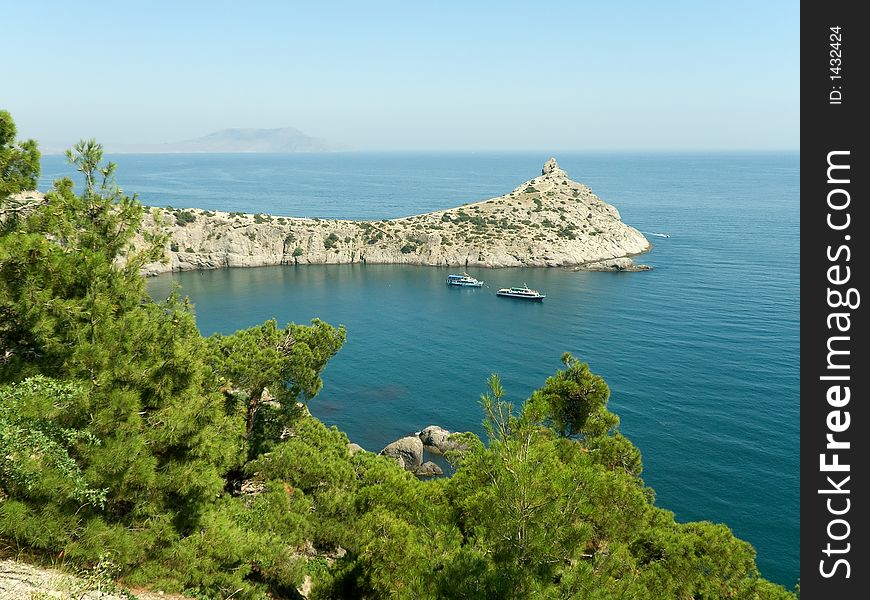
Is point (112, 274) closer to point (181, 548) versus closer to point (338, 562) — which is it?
point (181, 548)

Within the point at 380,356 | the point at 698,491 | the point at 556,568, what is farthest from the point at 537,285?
the point at 556,568

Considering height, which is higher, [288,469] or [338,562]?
[288,469]

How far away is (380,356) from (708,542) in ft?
152

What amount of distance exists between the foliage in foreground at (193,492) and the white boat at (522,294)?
63.1m

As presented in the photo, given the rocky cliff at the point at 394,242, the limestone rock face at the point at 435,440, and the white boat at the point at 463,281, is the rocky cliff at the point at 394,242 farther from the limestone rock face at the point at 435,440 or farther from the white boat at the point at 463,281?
the limestone rock face at the point at 435,440

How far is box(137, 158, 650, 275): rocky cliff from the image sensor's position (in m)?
99.0

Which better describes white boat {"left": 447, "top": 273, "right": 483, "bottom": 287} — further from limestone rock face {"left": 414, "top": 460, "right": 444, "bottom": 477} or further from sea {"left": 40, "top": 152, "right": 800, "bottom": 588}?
limestone rock face {"left": 414, "top": 460, "right": 444, "bottom": 477}

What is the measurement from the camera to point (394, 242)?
105 meters

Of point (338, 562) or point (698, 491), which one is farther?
point (698, 491)

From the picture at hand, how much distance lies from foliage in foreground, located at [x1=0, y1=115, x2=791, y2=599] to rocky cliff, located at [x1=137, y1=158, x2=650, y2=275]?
86.1 m

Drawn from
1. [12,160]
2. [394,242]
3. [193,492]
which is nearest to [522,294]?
[394,242]

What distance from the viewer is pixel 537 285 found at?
8844 cm

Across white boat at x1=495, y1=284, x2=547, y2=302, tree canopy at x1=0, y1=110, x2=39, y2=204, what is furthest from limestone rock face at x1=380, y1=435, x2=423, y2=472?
white boat at x1=495, y1=284, x2=547, y2=302
